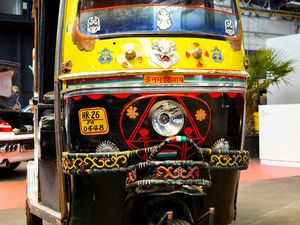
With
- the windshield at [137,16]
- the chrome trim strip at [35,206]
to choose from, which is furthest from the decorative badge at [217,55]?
the chrome trim strip at [35,206]

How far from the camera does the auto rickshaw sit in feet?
12.8

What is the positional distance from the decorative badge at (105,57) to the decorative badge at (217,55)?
0.84 m

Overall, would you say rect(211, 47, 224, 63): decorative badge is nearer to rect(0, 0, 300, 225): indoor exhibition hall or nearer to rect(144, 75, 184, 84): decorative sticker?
rect(0, 0, 300, 225): indoor exhibition hall

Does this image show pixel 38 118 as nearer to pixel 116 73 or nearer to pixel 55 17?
pixel 55 17

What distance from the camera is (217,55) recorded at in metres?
4.22

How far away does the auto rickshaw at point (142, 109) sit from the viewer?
3.90 metres

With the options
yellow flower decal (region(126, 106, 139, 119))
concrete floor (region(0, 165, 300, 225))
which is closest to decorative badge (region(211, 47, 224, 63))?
yellow flower decal (region(126, 106, 139, 119))

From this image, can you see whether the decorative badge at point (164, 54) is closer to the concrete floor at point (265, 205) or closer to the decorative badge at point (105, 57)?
the decorative badge at point (105, 57)

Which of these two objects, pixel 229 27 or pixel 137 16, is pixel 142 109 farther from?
pixel 229 27

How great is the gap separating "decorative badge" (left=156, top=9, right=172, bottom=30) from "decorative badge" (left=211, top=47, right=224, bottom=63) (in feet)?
1.38

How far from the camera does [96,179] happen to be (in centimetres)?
397

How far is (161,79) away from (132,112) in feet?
1.10

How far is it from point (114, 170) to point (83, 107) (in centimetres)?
55

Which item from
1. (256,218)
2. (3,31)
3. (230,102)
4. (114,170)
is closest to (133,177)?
(114,170)
